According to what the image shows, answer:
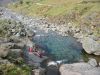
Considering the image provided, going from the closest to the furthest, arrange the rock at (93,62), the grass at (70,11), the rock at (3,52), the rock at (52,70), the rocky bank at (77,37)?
the rock at (3,52) < the rocky bank at (77,37) < the rock at (52,70) < the rock at (93,62) < the grass at (70,11)

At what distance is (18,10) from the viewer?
398ft

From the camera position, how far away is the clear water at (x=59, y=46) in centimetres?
5572

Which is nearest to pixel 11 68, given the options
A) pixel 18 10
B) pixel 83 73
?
pixel 83 73

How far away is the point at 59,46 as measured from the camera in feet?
206

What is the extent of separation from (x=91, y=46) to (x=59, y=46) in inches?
331

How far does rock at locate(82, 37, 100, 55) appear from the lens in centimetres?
5581

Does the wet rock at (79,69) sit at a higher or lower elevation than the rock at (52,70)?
higher

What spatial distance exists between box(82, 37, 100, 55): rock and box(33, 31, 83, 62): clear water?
67.7 inches

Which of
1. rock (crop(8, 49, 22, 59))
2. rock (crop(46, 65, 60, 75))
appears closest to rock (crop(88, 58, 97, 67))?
rock (crop(46, 65, 60, 75))

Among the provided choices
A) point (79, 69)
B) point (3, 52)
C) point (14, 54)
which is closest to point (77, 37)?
point (79, 69)

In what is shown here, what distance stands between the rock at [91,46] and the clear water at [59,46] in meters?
1.72

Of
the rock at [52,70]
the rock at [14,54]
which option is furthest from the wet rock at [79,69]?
the rock at [14,54]

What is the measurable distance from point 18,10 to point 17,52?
74616mm

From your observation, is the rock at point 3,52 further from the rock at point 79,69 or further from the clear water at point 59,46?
the clear water at point 59,46
